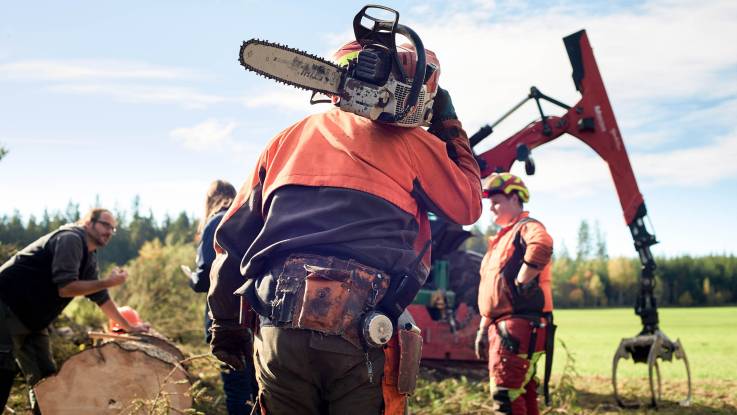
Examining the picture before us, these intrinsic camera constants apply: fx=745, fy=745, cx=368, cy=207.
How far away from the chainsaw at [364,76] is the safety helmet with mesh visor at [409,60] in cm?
4

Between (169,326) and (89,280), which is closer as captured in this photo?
(89,280)

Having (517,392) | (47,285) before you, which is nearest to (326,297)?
(517,392)

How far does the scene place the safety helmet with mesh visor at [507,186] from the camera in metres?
5.63

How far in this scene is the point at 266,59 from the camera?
2443 millimetres

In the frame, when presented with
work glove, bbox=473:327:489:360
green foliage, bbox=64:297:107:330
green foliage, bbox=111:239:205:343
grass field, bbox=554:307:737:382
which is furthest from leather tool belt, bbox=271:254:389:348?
green foliage, bbox=111:239:205:343

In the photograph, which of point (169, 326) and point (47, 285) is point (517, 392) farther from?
point (169, 326)

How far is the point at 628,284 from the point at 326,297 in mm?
39170

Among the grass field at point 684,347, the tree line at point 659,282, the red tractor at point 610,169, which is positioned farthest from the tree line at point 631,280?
the red tractor at point 610,169

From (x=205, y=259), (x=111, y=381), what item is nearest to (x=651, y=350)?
(x=205, y=259)

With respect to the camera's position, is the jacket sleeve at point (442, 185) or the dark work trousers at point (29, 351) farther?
the dark work trousers at point (29, 351)

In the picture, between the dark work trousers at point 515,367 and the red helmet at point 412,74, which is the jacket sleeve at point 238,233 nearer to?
the red helmet at point 412,74

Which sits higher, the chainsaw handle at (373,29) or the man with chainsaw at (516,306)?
the chainsaw handle at (373,29)

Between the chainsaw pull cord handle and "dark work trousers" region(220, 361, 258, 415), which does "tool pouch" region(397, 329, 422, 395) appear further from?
"dark work trousers" region(220, 361, 258, 415)

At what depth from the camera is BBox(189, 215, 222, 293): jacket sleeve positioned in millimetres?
4848
